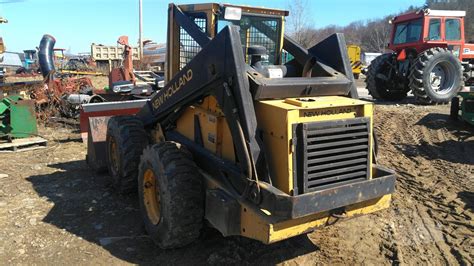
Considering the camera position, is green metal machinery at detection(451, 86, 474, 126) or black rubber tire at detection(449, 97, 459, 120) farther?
black rubber tire at detection(449, 97, 459, 120)

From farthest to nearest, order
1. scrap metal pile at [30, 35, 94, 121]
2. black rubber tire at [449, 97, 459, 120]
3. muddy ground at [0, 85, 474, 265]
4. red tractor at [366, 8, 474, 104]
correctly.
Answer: red tractor at [366, 8, 474, 104] < scrap metal pile at [30, 35, 94, 121] < black rubber tire at [449, 97, 459, 120] < muddy ground at [0, 85, 474, 265]

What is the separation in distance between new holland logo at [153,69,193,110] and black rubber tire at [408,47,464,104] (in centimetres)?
833

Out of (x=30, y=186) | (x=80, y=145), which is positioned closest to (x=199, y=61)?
(x=30, y=186)

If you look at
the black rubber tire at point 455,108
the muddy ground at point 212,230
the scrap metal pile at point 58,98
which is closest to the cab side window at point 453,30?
the black rubber tire at point 455,108

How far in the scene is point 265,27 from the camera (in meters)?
4.48

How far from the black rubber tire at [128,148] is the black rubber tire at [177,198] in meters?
1.13

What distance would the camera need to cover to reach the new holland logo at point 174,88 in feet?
12.7

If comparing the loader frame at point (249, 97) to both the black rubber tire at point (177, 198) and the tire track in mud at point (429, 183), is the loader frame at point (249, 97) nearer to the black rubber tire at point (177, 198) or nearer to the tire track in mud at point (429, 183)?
the black rubber tire at point (177, 198)

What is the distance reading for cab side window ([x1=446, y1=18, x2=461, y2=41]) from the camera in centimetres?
1214

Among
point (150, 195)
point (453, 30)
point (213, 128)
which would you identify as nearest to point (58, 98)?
point (150, 195)

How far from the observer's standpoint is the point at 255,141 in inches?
125

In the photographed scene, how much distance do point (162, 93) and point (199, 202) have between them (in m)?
1.42

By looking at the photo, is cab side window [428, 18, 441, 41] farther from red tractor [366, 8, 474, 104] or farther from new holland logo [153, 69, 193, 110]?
new holland logo [153, 69, 193, 110]

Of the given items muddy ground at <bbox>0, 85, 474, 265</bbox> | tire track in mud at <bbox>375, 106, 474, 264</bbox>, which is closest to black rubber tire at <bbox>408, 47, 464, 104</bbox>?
tire track in mud at <bbox>375, 106, 474, 264</bbox>
